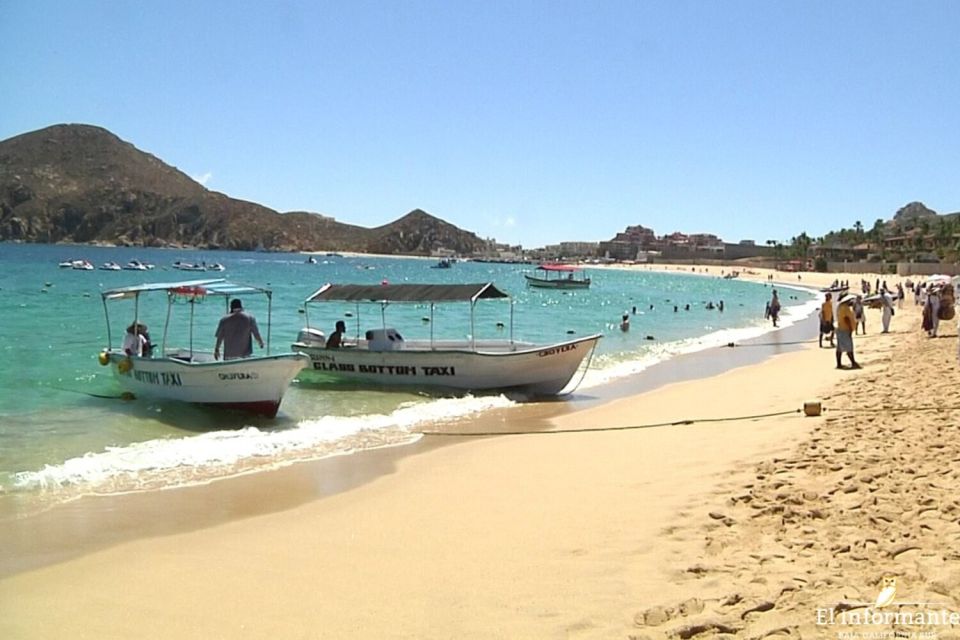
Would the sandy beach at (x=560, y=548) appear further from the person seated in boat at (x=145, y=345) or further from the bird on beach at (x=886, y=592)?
the person seated in boat at (x=145, y=345)

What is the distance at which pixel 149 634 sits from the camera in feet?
17.2

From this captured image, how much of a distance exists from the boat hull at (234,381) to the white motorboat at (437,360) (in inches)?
149

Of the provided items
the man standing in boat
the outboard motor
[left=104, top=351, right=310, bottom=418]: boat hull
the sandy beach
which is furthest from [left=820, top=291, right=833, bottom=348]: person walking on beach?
the man standing in boat

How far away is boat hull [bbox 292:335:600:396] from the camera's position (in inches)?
675

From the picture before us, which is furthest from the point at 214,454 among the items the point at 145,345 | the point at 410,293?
the point at 410,293

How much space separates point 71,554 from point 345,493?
2.97m

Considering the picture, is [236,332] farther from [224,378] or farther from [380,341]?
[380,341]

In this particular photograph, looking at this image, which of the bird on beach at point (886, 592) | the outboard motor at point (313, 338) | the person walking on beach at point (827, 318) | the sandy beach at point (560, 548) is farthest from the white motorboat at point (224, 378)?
the person walking on beach at point (827, 318)

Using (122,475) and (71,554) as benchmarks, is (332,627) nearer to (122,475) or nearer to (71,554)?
(71,554)

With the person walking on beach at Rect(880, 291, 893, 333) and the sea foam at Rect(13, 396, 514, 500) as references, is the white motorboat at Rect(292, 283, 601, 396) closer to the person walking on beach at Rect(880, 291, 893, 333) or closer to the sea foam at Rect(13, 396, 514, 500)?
the sea foam at Rect(13, 396, 514, 500)

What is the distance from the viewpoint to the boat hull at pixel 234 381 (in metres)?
13.7

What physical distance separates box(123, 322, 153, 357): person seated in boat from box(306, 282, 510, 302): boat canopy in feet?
12.7

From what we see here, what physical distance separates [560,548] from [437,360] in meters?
11.1

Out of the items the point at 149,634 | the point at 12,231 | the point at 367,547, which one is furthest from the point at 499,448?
the point at 12,231
